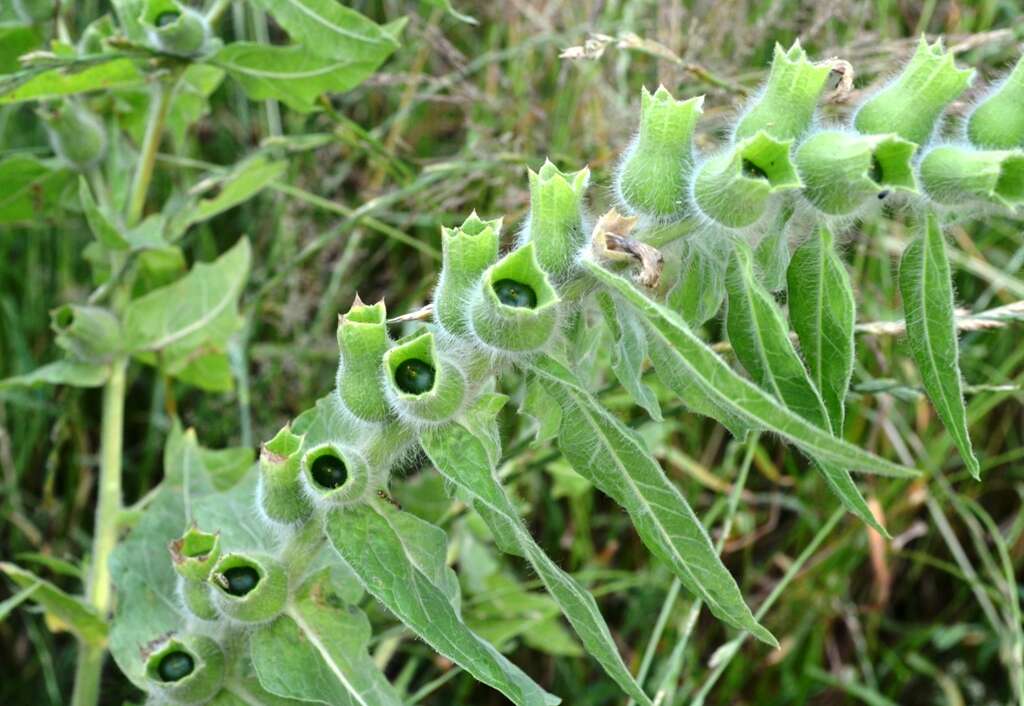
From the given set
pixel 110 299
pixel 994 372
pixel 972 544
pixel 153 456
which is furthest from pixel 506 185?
pixel 972 544

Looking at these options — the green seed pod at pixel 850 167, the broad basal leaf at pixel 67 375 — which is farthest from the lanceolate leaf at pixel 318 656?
the broad basal leaf at pixel 67 375

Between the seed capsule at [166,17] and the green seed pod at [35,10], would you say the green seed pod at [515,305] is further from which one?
the green seed pod at [35,10]

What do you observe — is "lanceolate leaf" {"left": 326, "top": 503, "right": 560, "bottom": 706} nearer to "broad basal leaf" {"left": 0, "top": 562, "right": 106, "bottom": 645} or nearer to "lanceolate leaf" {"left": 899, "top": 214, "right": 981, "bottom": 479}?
"lanceolate leaf" {"left": 899, "top": 214, "right": 981, "bottom": 479}

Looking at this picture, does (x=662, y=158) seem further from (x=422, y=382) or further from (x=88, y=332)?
(x=88, y=332)

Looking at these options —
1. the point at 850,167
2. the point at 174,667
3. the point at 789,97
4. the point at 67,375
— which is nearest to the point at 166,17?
the point at 67,375

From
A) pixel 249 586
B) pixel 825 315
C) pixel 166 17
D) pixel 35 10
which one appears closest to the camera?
pixel 825 315

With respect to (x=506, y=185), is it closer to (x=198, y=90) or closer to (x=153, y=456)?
(x=198, y=90)
